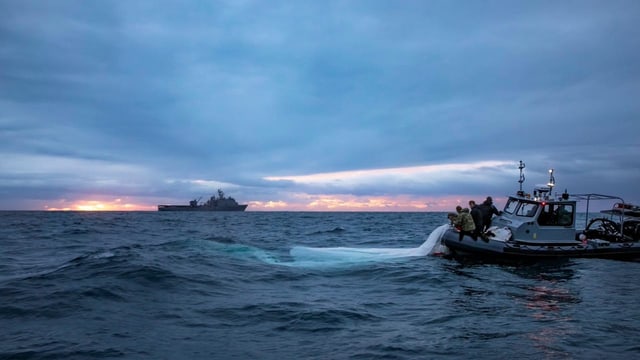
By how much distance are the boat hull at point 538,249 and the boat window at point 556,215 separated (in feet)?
2.88

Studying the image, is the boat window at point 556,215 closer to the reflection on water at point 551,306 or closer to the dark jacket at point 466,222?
the reflection on water at point 551,306

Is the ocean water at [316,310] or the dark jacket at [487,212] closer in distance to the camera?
the ocean water at [316,310]

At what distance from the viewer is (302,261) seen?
20.7 meters

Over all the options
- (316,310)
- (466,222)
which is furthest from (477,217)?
(316,310)

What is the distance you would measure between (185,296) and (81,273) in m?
4.62

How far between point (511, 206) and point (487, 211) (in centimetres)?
167

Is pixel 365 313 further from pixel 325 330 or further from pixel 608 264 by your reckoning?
pixel 608 264

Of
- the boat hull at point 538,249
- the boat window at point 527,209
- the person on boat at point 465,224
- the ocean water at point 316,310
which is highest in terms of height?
the boat window at point 527,209

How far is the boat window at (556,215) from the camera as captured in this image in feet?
70.2

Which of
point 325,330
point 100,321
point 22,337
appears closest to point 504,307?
point 325,330

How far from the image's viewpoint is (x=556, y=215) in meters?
21.4

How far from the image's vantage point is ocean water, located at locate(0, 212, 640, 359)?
841cm

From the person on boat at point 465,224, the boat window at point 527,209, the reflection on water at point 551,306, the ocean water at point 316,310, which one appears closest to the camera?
the ocean water at point 316,310

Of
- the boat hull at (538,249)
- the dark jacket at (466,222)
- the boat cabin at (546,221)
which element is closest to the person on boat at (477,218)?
the dark jacket at (466,222)
